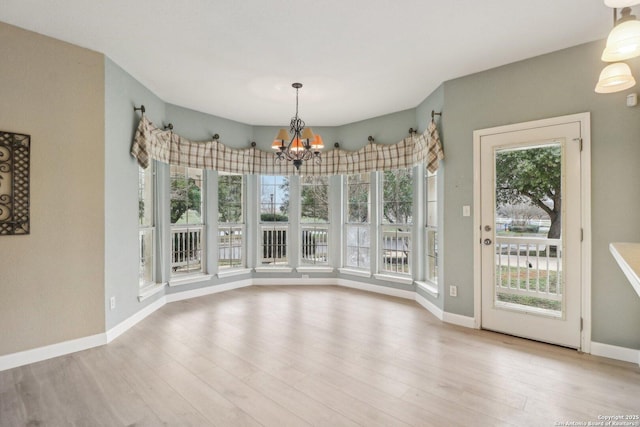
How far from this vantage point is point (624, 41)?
154 cm

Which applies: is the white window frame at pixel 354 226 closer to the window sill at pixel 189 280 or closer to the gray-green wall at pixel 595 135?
the gray-green wall at pixel 595 135

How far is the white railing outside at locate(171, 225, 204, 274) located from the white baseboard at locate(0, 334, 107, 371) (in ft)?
5.24

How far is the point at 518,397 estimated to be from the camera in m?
2.10

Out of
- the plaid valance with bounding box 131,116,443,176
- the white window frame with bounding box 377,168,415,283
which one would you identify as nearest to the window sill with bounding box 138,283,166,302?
the plaid valance with bounding box 131,116,443,176

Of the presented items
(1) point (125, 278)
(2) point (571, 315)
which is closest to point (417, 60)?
(2) point (571, 315)

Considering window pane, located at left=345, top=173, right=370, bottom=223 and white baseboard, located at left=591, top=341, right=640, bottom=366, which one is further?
window pane, located at left=345, top=173, right=370, bottom=223

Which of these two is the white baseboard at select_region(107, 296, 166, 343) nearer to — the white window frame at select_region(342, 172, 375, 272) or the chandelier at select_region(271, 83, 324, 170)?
the chandelier at select_region(271, 83, 324, 170)

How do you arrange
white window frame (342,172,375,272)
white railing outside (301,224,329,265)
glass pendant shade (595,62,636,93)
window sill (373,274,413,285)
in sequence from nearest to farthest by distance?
glass pendant shade (595,62,636,93) → window sill (373,274,413,285) → white window frame (342,172,375,272) → white railing outside (301,224,329,265)

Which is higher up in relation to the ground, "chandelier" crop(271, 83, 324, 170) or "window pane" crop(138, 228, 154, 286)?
"chandelier" crop(271, 83, 324, 170)

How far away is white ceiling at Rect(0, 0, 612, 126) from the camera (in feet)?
7.41

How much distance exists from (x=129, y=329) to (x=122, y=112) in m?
2.31

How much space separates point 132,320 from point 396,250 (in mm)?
3564

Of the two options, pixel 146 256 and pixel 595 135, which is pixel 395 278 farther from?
pixel 146 256

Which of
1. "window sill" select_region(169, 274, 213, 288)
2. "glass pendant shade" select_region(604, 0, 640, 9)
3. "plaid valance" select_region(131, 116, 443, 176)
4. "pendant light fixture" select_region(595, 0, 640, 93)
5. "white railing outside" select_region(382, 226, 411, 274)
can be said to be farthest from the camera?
"white railing outside" select_region(382, 226, 411, 274)
